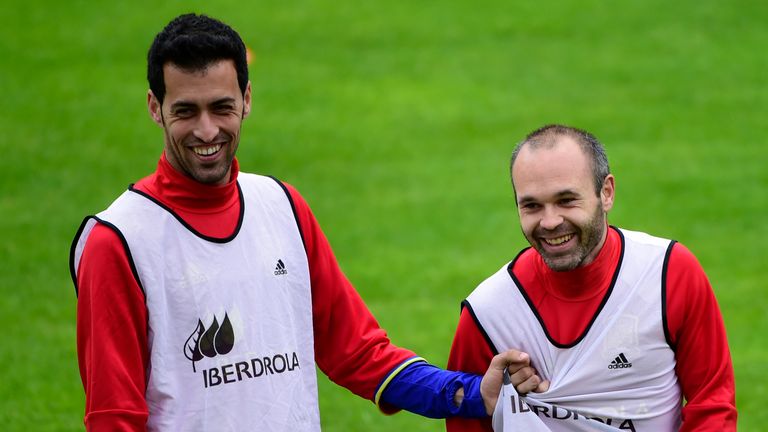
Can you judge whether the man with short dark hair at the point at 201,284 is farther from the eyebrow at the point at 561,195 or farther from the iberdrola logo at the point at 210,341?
the eyebrow at the point at 561,195

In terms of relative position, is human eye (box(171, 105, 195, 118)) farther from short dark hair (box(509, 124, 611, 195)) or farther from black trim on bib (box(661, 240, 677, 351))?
black trim on bib (box(661, 240, 677, 351))

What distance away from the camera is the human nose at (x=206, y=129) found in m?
4.71

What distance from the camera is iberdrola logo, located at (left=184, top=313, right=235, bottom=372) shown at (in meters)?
4.65

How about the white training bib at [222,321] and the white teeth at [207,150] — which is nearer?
the white training bib at [222,321]

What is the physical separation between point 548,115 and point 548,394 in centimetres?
1393

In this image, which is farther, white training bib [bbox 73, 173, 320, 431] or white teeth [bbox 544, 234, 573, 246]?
white teeth [bbox 544, 234, 573, 246]

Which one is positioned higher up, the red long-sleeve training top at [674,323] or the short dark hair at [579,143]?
the short dark hair at [579,143]

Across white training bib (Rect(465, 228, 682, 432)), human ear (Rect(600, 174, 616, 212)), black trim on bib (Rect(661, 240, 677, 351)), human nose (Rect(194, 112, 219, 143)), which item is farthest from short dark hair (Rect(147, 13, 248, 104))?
black trim on bib (Rect(661, 240, 677, 351))

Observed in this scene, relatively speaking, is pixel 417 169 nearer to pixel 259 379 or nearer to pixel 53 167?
pixel 53 167

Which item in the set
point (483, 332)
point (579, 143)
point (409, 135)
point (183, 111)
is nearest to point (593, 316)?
point (483, 332)

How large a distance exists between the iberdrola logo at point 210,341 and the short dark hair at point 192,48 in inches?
33.8

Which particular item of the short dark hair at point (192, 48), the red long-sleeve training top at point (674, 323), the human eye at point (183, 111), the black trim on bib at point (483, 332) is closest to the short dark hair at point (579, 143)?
the red long-sleeve training top at point (674, 323)

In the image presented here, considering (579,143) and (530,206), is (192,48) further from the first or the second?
(579,143)

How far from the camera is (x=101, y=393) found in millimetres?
4445
